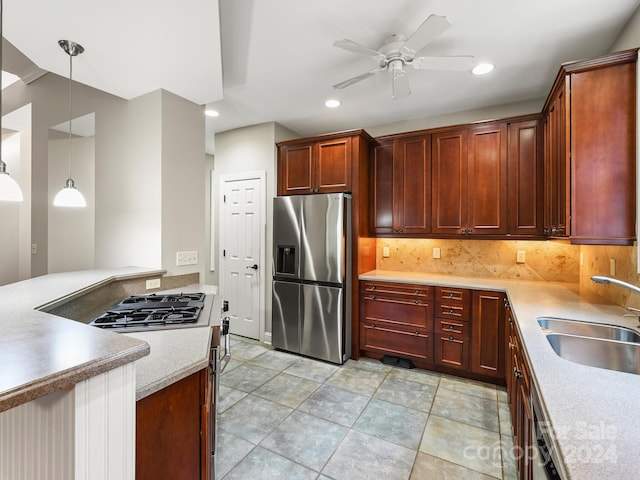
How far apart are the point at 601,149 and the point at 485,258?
1.76m

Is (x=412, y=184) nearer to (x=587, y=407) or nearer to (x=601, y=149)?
(x=601, y=149)

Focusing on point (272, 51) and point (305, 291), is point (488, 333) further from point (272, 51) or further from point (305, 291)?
point (272, 51)

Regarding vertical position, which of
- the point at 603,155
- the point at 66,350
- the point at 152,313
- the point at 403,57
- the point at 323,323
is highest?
the point at 403,57

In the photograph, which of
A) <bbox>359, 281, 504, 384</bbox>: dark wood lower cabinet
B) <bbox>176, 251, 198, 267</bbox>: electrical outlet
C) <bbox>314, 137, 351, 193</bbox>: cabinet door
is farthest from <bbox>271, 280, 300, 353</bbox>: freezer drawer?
<bbox>314, 137, 351, 193</bbox>: cabinet door

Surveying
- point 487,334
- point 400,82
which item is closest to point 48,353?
point 400,82

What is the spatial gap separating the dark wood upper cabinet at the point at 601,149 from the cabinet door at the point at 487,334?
3.53ft

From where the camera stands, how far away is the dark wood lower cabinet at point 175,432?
0.97 meters

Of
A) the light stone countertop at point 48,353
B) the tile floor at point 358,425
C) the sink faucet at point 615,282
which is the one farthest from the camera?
the tile floor at point 358,425

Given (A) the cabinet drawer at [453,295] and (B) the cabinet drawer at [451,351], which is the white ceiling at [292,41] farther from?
(B) the cabinet drawer at [451,351]

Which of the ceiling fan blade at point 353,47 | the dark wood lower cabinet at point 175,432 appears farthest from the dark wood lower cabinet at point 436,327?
the dark wood lower cabinet at point 175,432

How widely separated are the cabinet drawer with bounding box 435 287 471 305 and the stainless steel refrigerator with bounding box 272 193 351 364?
899mm

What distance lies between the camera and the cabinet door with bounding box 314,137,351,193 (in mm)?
3297

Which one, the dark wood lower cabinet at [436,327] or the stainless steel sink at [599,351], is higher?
the stainless steel sink at [599,351]

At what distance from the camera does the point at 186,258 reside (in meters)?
2.73
